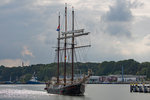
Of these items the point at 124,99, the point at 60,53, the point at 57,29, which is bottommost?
the point at 124,99

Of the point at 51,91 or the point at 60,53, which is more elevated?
the point at 60,53

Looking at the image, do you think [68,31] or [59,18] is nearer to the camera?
[68,31]

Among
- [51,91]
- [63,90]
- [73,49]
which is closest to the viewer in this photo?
[63,90]

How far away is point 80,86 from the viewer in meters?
94.6

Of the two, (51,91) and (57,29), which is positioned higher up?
(57,29)

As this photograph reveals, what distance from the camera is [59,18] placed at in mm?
118625

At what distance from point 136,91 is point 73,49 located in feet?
98.6

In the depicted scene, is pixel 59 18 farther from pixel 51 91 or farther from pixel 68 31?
pixel 51 91

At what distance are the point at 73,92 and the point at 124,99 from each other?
1503 centimetres

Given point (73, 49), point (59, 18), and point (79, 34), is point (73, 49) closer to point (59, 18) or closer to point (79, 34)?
point (79, 34)

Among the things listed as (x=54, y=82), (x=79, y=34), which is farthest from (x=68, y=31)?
(x=54, y=82)

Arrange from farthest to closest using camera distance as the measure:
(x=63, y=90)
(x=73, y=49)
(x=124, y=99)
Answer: (x=73, y=49) → (x=63, y=90) → (x=124, y=99)

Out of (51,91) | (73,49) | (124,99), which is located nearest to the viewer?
(124,99)

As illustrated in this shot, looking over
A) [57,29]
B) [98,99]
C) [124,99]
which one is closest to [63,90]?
[98,99]
